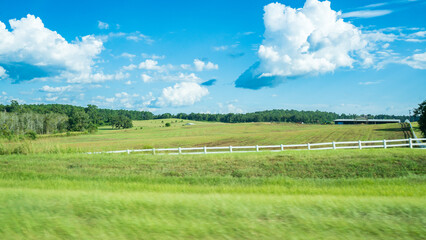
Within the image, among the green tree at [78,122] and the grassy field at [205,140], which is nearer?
the grassy field at [205,140]

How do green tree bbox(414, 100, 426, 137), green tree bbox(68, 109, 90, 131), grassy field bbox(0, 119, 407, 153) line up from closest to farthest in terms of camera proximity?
grassy field bbox(0, 119, 407, 153)
green tree bbox(414, 100, 426, 137)
green tree bbox(68, 109, 90, 131)

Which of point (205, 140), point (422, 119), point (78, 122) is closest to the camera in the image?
point (422, 119)

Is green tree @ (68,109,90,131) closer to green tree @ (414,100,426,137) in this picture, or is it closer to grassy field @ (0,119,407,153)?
grassy field @ (0,119,407,153)

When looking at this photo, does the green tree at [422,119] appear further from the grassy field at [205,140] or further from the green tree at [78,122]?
the green tree at [78,122]

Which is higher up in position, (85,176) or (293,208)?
(293,208)

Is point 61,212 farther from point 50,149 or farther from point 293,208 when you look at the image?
point 50,149

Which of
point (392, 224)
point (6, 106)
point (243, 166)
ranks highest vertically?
point (6, 106)

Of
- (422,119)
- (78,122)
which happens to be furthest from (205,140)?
(78,122)

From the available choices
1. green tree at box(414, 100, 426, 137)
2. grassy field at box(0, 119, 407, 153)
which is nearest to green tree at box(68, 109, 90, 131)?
grassy field at box(0, 119, 407, 153)

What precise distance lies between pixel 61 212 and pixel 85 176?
8550 millimetres

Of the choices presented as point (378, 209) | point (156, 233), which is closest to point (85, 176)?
point (156, 233)

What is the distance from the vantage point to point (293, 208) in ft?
13.7

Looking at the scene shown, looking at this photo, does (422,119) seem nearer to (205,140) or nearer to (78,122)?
(205,140)

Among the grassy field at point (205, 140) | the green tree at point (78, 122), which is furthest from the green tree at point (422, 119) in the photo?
the green tree at point (78, 122)
